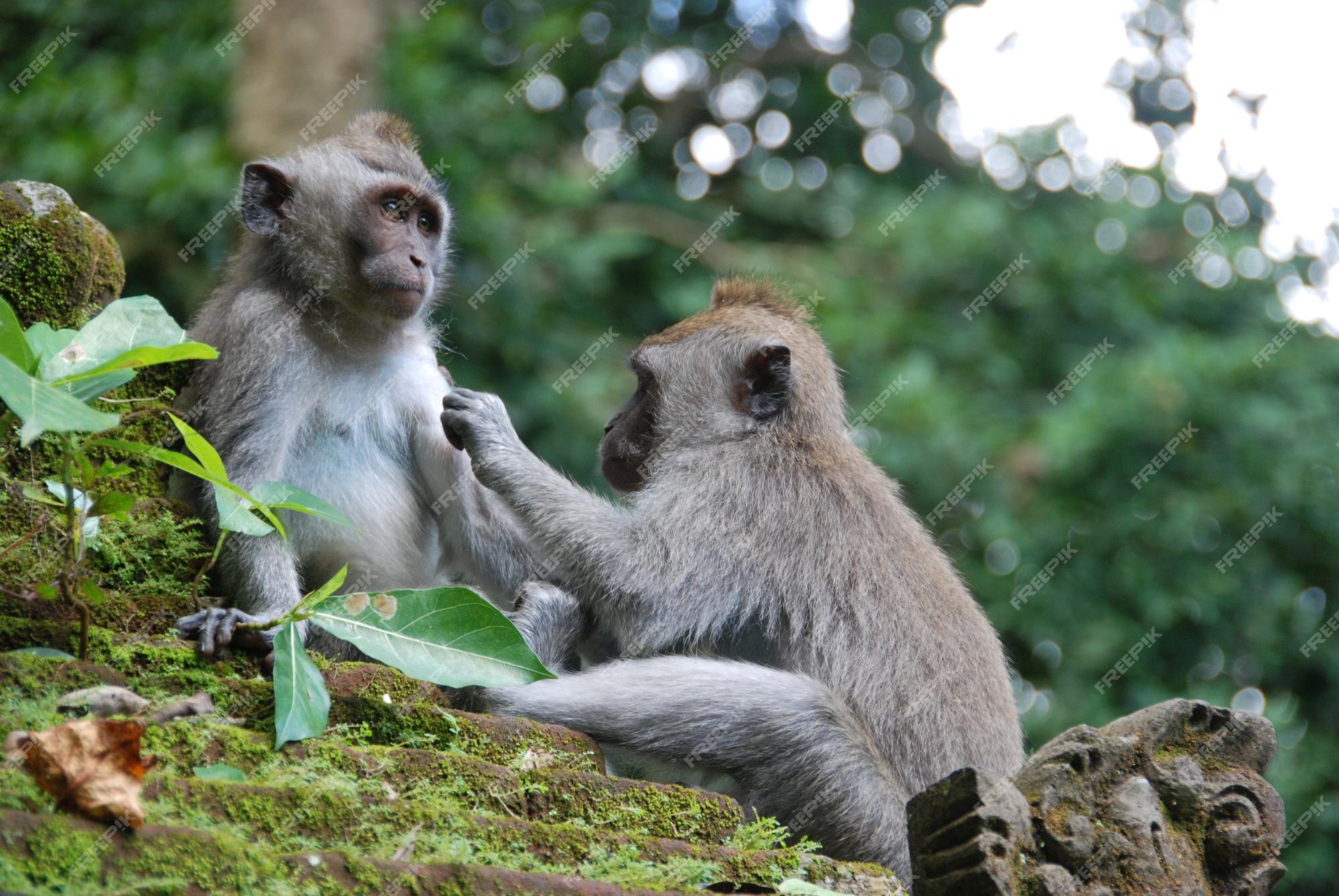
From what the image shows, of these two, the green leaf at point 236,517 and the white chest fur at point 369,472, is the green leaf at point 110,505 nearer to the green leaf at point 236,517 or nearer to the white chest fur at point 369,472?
the green leaf at point 236,517

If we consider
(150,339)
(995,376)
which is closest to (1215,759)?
(150,339)

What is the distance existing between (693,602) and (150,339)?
2522mm

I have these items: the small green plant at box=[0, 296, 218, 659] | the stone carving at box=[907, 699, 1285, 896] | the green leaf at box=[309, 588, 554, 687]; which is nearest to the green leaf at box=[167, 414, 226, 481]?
the small green plant at box=[0, 296, 218, 659]

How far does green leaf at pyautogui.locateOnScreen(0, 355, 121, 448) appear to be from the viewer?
304cm

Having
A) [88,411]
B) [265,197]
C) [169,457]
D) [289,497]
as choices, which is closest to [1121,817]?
[289,497]

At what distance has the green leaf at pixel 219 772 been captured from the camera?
3299 millimetres

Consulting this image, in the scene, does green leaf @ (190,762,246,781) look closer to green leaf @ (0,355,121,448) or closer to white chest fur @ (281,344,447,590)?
green leaf @ (0,355,121,448)

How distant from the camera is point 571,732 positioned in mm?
4488

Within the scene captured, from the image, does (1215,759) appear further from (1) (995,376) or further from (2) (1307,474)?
(1) (995,376)

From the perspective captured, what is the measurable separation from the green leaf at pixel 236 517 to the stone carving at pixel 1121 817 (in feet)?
7.12

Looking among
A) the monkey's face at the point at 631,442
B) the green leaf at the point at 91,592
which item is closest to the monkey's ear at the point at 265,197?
the monkey's face at the point at 631,442

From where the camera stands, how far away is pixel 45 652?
368 cm

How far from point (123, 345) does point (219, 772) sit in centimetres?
122

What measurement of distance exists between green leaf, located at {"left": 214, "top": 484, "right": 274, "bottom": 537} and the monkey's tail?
1138 mm
